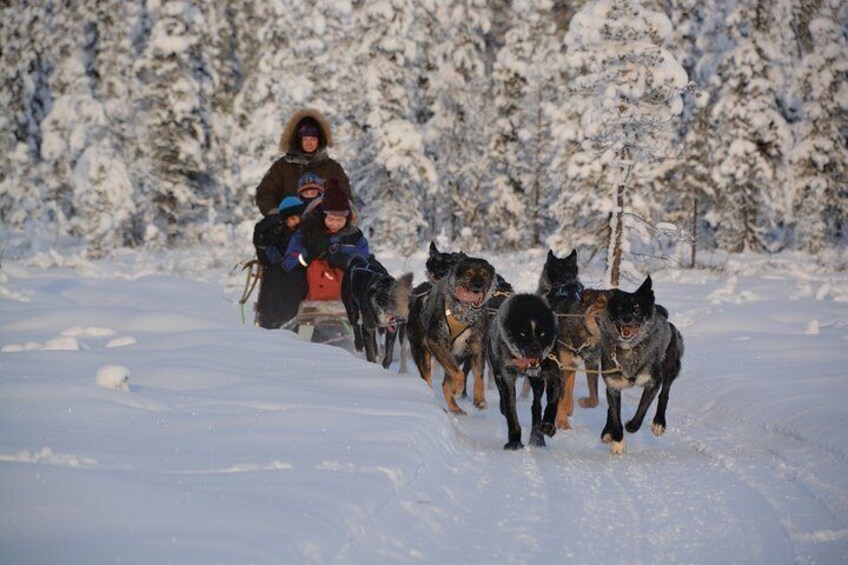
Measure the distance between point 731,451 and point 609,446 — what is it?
90 centimetres

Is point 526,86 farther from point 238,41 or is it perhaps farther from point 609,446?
point 609,446

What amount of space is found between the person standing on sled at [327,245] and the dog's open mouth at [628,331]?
3.84 metres

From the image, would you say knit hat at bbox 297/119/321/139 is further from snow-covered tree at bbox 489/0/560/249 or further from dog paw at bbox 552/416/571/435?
snow-covered tree at bbox 489/0/560/249

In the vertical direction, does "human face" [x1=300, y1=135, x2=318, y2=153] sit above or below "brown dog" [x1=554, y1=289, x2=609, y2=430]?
above

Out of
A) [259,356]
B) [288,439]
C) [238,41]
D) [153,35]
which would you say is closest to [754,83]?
[153,35]

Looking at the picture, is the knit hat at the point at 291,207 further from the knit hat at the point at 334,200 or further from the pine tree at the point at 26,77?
the pine tree at the point at 26,77

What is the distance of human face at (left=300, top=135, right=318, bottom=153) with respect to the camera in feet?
32.0

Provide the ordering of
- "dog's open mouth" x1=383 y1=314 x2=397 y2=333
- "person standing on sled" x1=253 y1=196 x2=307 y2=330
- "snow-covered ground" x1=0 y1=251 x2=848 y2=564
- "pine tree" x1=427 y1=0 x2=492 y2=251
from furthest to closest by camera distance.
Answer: "pine tree" x1=427 y1=0 x2=492 y2=251 < "person standing on sled" x1=253 y1=196 x2=307 y2=330 < "dog's open mouth" x1=383 y1=314 x2=397 y2=333 < "snow-covered ground" x1=0 y1=251 x2=848 y2=564

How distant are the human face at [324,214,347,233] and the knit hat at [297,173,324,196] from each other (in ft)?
1.71

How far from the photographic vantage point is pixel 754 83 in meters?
26.8

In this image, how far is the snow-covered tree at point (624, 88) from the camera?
1357 centimetres

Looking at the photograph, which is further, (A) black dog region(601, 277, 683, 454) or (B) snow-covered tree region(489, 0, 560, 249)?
(B) snow-covered tree region(489, 0, 560, 249)

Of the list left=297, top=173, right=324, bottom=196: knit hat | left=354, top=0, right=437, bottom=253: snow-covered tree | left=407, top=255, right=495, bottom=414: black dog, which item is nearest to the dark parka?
left=297, top=173, right=324, bottom=196: knit hat

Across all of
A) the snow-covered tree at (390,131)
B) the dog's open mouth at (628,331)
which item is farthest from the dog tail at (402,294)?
the snow-covered tree at (390,131)
